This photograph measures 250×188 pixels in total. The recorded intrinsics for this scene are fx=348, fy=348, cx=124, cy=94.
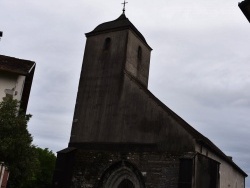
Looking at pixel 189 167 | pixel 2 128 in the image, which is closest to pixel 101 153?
pixel 189 167

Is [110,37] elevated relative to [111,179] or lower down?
elevated

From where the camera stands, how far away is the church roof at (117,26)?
80.4 feet

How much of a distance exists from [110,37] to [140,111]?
6498mm

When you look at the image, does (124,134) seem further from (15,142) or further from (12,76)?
(15,142)

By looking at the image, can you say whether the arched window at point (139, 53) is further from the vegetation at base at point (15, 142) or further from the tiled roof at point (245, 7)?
the tiled roof at point (245, 7)

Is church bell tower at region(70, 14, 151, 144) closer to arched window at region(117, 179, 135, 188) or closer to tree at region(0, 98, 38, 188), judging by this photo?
arched window at region(117, 179, 135, 188)

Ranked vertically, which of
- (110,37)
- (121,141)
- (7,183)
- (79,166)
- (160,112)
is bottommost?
(7,183)

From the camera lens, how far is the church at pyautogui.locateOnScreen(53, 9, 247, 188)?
63.0ft

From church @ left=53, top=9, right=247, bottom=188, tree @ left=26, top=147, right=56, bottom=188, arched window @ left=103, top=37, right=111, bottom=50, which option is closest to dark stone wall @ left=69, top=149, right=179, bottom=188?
church @ left=53, top=9, right=247, bottom=188

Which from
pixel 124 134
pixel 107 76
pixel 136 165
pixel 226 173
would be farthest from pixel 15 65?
pixel 226 173

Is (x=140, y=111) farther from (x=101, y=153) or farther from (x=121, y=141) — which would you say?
(x=101, y=153)

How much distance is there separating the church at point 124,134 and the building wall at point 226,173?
0.13 metres

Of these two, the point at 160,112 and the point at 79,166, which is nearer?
the point at 160,112

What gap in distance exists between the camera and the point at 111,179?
2083cm
